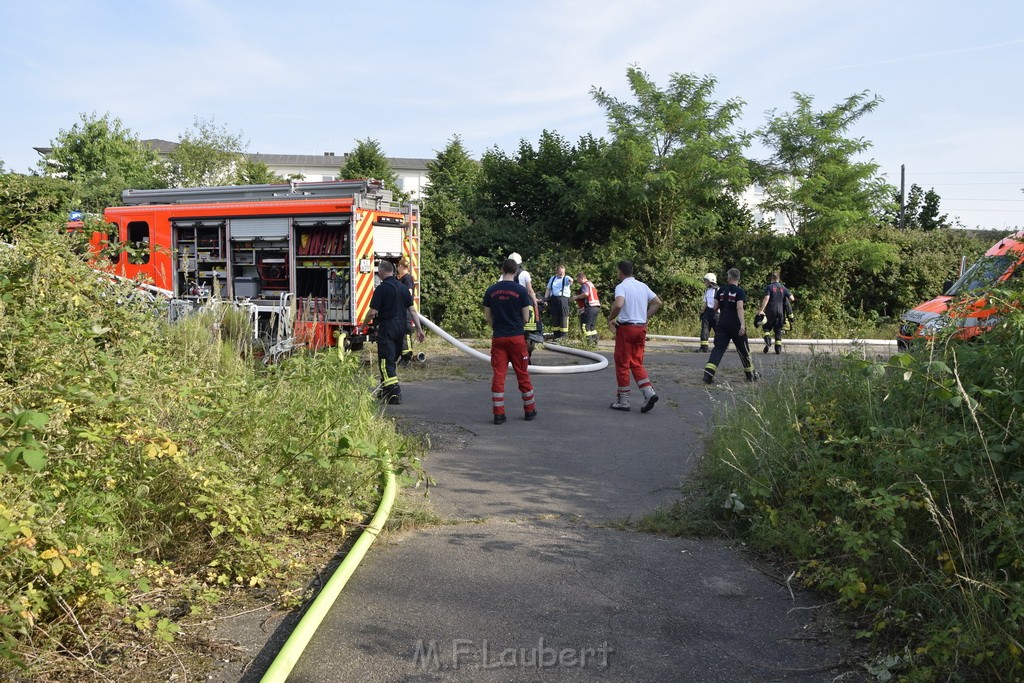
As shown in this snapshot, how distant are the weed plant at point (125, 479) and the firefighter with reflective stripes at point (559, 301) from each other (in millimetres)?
12580

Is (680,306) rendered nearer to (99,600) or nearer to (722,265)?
(722,265)

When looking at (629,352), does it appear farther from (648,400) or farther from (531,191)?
(531,191)

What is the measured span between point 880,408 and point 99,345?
16.8 feet

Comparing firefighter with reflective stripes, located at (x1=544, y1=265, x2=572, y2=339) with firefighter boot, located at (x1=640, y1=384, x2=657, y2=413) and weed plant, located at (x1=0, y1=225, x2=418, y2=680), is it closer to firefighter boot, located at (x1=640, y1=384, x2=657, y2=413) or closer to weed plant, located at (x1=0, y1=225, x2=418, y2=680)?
firefighter boot, located at (x1=640, y1=384, x2=657, y2=413)

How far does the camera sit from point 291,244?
14859mm

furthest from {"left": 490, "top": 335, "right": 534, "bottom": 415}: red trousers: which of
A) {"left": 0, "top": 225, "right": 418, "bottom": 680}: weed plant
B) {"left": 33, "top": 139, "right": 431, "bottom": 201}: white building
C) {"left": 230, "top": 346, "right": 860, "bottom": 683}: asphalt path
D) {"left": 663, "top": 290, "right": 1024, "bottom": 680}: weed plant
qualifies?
{"left": 33, "top": 139, "right": 431, "bottom": 201}: white building

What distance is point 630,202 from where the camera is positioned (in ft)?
76.1

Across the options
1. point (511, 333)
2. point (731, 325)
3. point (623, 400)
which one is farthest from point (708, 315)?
point (511, 333)

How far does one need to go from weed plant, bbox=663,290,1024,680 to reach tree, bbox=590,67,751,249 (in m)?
17.1

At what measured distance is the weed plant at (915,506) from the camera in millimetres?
3492

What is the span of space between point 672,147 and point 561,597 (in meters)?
20.1

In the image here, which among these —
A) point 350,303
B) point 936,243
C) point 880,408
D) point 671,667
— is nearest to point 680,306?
point 936,243

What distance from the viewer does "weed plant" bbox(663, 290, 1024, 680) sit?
349 cm

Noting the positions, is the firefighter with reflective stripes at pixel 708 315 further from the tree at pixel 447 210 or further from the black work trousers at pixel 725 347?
the tree at pixel 447 210
